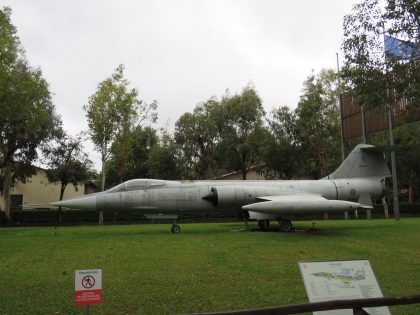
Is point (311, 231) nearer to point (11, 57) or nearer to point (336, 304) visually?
point (336, 304)

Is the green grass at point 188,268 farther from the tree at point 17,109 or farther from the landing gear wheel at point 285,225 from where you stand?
the tree at point 17,109

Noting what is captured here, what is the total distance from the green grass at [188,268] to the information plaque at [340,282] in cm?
184

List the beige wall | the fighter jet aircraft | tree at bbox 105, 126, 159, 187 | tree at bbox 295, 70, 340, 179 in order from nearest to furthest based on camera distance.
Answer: the fighter jet aircraft, tree at bbox 295, 70, 340, 179, the beige wall, tree at bbox 105, 126, 159, 187

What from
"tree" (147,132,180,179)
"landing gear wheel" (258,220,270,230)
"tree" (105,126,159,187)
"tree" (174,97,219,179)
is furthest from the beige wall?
"landing gear wheel" (258,220,270,230)

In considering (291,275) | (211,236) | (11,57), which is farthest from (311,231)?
(11,57)

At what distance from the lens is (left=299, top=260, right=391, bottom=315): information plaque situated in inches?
197

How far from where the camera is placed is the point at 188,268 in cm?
997

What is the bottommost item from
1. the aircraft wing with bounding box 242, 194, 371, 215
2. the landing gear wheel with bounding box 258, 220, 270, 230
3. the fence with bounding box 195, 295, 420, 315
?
the landing gear wheel with bounding box 258, 220, 270, 230

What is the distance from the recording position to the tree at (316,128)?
122 ft

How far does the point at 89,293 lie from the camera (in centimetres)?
512

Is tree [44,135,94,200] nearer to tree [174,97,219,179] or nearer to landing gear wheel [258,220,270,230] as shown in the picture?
tree [174,97,219,179]

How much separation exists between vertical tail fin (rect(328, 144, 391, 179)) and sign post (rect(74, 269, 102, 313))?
717 inches

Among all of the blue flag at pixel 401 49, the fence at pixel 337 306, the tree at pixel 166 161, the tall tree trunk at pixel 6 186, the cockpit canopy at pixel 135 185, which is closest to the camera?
the fence at pixel 337 306

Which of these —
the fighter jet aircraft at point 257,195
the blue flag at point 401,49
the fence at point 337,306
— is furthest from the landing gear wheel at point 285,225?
the fence at point 337,306
